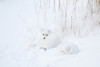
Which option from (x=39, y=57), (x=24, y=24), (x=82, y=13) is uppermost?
(x=82, y=13)

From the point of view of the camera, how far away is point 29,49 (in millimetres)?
1963

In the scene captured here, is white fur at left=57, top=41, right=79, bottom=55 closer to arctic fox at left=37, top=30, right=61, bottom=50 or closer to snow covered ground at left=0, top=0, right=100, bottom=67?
snow covered ground at left=0, top=0, right=100, bottom=67

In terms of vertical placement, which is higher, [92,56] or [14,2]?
[14,2]

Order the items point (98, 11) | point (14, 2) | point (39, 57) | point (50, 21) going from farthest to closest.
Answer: point (14, 2) < point (50, 21) < point (98, 11) < point (39, 57)

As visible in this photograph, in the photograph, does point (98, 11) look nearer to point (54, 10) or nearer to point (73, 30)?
point (73, 30)

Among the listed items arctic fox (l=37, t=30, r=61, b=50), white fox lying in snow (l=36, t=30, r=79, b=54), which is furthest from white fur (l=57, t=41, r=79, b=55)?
arctic fox (l=37, t=30, r=61, b=50)

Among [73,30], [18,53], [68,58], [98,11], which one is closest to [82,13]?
[98,11]

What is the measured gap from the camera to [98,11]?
233cm

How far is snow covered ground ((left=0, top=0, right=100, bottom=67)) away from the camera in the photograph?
5.47 ft

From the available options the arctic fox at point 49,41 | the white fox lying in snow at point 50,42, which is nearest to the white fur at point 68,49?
the white fox lying in snow at point 50,42

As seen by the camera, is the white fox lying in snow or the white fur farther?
the white fox lying in snow

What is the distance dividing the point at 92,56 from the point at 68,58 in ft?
0.75

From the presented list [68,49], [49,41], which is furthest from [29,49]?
[68,49]

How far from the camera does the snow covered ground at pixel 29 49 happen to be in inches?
65.6
